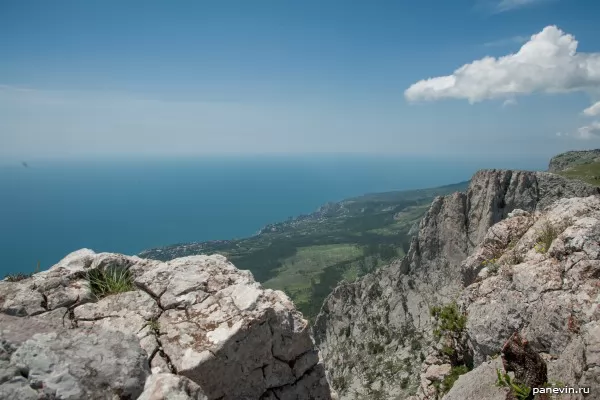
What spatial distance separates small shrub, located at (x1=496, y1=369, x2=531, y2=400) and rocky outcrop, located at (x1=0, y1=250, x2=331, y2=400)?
14.3 ft

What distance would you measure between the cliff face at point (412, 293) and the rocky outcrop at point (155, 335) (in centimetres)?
4747

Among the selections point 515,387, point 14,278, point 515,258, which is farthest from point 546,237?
point 14,278

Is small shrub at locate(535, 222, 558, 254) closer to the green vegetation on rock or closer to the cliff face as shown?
the cliff face

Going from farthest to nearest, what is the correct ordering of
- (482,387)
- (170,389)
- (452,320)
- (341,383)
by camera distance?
1. (341,383)
2. (452,320)
3. (482,387)
4. (170,389)

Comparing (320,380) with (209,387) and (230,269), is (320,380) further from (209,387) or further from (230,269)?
(230,269)

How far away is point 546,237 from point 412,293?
194 feet

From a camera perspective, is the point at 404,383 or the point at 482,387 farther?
the point at 404,383

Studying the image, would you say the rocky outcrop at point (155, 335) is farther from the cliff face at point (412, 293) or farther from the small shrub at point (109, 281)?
the cliff face at point (412, 293)

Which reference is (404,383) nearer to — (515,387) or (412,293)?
(412,293)

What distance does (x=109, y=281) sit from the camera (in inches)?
313

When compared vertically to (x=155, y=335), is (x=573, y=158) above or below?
above

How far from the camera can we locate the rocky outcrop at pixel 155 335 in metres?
4.86

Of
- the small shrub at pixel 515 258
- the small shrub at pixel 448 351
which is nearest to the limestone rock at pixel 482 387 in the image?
the small shrub at pixel 448 351

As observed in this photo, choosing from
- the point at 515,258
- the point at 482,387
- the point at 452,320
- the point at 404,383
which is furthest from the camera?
the point at 404,383
